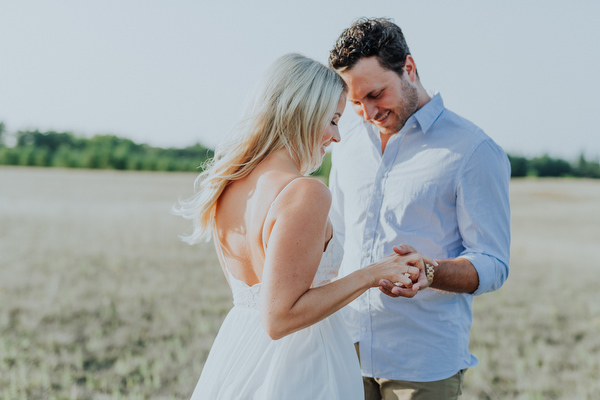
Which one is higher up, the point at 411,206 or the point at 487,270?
the point at 411,206

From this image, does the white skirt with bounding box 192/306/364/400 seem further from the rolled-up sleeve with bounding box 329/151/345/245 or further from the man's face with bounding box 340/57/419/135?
the man's face with bounding box 340/57/419/135

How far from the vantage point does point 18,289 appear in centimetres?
774

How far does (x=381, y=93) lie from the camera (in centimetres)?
255

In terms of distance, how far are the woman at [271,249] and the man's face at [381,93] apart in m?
0.64

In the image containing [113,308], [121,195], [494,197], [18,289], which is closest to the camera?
[494,197]

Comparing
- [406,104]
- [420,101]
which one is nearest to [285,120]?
[406,104]

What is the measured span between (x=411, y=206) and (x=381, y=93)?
24.0 inches

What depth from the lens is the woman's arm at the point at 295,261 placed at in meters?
1.58

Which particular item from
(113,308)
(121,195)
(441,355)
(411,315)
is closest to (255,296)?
(411,315)

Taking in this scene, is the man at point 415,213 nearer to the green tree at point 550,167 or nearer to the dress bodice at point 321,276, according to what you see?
the dress bodice at point 321,276

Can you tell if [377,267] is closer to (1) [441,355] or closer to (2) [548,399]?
(1) [441,355]

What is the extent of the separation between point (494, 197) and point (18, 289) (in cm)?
776

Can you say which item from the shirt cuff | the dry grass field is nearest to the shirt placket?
the shirt cuff

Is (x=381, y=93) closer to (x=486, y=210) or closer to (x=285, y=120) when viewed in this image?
(x=486, y=210)
